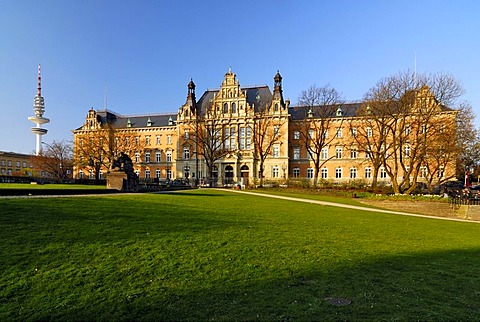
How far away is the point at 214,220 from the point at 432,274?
749 cm

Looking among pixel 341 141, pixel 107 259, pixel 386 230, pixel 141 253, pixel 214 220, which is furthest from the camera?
pixel 341 141

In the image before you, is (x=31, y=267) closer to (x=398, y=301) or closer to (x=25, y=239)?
(x=25, y=239)

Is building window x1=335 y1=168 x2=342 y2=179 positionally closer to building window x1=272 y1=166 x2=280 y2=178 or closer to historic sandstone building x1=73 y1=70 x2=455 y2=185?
historic sandstone building x1=73 y1=70 x2=455 y2=185

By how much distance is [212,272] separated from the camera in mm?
6156

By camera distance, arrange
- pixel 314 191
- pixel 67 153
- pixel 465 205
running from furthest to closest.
Answer: pixel 67 153 < pixel 314 191 < pixel 465 205

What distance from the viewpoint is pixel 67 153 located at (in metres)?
67.8

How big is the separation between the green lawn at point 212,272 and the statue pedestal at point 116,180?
13.5 metres

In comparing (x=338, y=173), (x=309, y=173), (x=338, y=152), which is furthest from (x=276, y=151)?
(x=338, y=173)

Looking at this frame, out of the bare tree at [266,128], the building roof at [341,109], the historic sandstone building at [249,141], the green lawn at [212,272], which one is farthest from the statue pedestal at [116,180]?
the building roof at [341,109]

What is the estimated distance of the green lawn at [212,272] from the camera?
15.1ft

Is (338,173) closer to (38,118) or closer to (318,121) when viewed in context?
(318,121)

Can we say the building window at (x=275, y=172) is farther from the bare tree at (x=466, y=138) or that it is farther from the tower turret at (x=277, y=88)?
the bare tree at (x=466, y=138)

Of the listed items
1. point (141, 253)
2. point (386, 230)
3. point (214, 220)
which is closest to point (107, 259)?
point (141, 253)

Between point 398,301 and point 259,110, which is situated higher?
point 259,110
